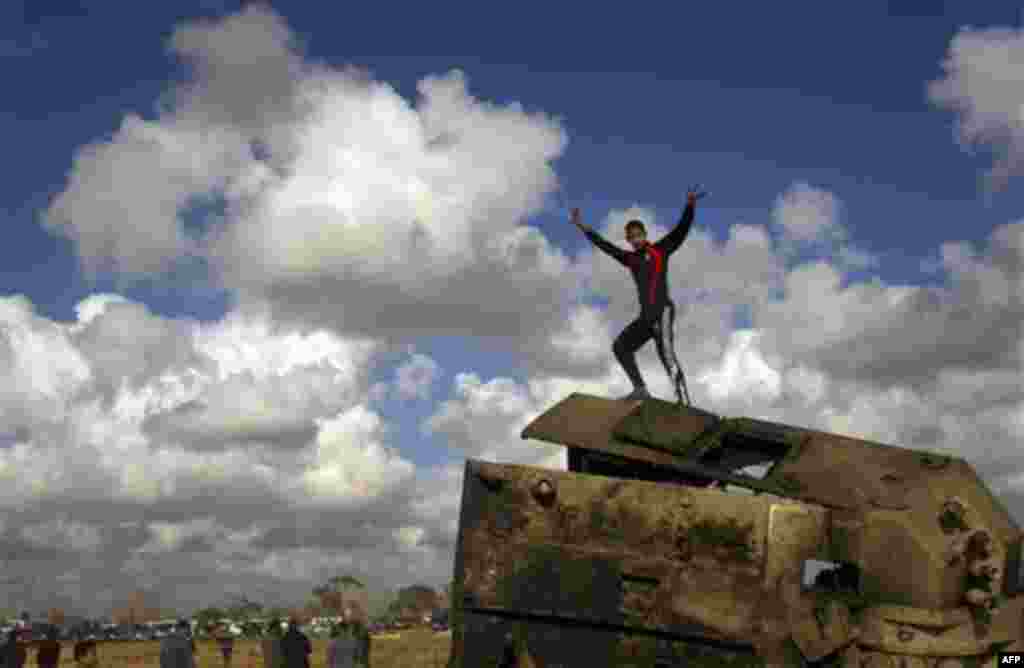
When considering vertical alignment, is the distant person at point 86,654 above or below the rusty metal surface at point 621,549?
below

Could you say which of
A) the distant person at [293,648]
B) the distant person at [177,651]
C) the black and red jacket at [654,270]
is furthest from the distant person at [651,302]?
the distant person at [177,651]

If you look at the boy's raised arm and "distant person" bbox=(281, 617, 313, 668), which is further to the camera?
Result: "distant person" bbox=(281, 617, 313, 668)

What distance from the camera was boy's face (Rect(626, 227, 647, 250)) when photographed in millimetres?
11586

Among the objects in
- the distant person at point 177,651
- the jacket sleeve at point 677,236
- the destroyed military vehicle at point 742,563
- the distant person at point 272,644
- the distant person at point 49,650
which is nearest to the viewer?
the destroyed military vehicle at point 742,563

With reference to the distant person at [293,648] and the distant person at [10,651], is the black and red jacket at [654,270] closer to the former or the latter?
the distant person at [293,648]

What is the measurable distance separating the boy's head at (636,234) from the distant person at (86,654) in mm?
14715

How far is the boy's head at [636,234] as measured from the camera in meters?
11.6

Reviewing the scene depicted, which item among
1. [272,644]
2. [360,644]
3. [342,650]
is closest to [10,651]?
[272,644]

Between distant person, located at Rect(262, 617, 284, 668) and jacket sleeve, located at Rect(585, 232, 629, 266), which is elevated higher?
jacket sleeve, located at Rect(585, 232, 629, 266)

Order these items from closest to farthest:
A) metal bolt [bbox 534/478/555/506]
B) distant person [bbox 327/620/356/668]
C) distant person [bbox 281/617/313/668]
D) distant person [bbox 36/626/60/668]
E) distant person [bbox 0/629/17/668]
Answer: metal bolt [bbox 534/478/555/506]
distant person [bbox 281/617/313/668]
distant person [bbox 327/620/356/668]
distant person [bbox 36/626/60/668]
distant person [bbox 0/629/17/668]

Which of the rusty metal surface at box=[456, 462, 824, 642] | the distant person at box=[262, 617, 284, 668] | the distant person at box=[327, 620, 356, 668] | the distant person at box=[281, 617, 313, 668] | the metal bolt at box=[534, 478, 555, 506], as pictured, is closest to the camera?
the rusty metal surface at box=[456, 462, 824, 642]

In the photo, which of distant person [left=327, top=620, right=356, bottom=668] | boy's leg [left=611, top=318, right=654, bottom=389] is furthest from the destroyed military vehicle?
distant person [left=327, top=620, right=356, bottom=668]

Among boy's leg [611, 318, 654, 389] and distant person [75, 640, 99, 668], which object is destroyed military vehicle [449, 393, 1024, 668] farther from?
distant person [75, 640, 99, 668]

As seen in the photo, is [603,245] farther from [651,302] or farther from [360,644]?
[360,644]
